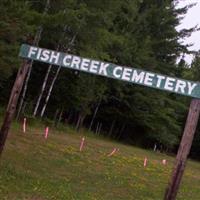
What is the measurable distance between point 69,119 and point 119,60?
7017 mm

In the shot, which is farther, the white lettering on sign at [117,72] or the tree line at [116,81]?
the tree line at [116,81]

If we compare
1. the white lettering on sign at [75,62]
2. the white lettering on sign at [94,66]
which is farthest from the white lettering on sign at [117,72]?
the white lettering on sign at [75,62]

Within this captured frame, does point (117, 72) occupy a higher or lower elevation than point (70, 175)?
higher

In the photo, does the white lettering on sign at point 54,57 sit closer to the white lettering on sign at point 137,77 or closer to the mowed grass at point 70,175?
the white lettering on sign at point 137,77

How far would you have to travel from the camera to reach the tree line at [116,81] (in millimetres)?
34594

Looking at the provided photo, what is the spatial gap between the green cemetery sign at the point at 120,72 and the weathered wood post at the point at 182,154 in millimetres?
397

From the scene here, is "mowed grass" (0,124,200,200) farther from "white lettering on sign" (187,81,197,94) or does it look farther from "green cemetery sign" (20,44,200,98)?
"white lettering on sign" (187,81,197,94)

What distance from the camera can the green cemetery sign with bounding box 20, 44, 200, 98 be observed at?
14227mm

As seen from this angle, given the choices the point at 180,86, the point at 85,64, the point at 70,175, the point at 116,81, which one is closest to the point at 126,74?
the point at 85,64

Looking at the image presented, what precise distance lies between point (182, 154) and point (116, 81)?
3438cm

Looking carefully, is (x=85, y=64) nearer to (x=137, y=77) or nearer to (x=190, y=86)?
(x=137, y=77)

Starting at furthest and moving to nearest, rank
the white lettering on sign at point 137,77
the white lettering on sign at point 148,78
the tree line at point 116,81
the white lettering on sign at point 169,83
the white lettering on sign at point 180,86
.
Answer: the tree line at point 116,81 → the white lettering on sign at point 137,77 → the white lettering on sign at point 148,78 → the white lettering on sign at point 169,83 → the white lettering on sign at point 180,86

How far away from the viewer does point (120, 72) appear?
Answer: 49.5 feet

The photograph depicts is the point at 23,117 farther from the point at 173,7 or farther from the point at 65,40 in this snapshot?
the point at 173,7
